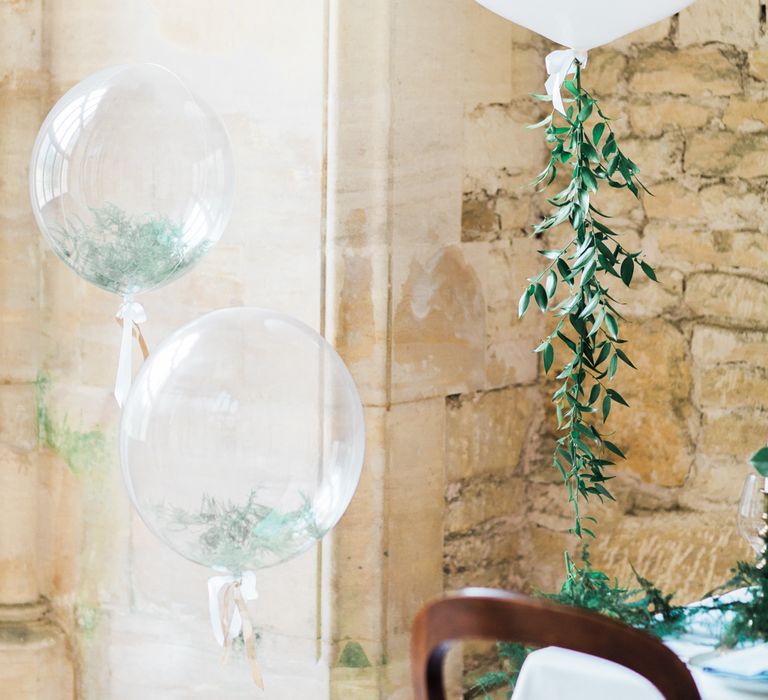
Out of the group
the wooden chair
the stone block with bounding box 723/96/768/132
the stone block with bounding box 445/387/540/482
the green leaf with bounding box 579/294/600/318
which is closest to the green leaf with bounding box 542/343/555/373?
the green leaf with bounding box 579/294/600/318

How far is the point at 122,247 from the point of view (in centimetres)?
239

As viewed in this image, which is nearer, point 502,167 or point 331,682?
point 331,682

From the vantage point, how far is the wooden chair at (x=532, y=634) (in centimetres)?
114

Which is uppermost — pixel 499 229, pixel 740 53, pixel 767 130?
pixel 740 53

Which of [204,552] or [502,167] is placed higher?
[502,167]

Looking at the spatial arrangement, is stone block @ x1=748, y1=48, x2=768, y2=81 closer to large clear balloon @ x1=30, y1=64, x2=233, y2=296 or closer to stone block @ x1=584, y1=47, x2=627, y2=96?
stone block @ x1=584, y1=47, x2=627, y2=96

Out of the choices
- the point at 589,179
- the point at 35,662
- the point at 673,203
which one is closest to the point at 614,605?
the point at 589,179

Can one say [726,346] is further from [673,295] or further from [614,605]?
[614,605]

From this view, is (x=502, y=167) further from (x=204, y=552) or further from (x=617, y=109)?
(x=204, y=552)

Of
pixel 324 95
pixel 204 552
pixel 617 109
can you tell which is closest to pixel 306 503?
pixel 204 552

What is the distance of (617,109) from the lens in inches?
129

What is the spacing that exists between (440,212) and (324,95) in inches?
17.1

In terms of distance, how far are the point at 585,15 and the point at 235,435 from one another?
101cm

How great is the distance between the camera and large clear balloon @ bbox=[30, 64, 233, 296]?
235 centimetres
